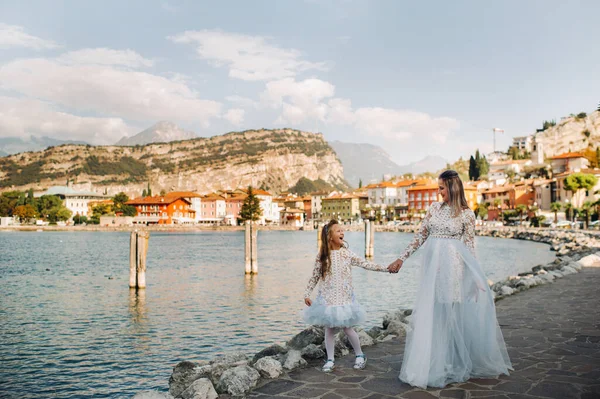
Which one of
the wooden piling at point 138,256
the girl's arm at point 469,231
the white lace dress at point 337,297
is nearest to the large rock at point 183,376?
the white lace dress at point 337,297

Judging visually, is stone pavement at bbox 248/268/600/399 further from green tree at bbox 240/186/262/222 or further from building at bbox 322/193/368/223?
building at bbox 322/193/368/223

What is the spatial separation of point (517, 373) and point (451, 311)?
1.44 m

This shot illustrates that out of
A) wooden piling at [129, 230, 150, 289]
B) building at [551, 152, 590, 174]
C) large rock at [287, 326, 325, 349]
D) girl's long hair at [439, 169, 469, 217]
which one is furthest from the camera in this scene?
building at [551, 152, 590, 174]

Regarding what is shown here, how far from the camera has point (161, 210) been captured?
497ft

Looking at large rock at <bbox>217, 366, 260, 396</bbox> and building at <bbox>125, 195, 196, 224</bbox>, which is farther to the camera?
building at <bbox>125, 195, 196, 224</bbox>

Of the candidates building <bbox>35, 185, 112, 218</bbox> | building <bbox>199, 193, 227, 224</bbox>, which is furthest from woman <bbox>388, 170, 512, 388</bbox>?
building <bbox>35, 185, 112, 218</bbox>

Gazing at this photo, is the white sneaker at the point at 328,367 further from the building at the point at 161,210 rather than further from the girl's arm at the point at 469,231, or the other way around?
the building at the point at 161,210

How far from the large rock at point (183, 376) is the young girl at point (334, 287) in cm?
269

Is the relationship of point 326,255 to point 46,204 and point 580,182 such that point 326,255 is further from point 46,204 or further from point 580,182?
point 46,204

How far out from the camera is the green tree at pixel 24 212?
147 m

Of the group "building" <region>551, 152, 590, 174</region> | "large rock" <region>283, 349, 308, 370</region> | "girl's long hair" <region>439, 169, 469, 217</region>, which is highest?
"building" <region>551, 152, 590, 174</region>

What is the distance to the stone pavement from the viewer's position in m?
5.88

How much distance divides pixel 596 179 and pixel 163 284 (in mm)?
84027

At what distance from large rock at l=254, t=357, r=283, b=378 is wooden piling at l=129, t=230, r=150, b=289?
63.5 ft
